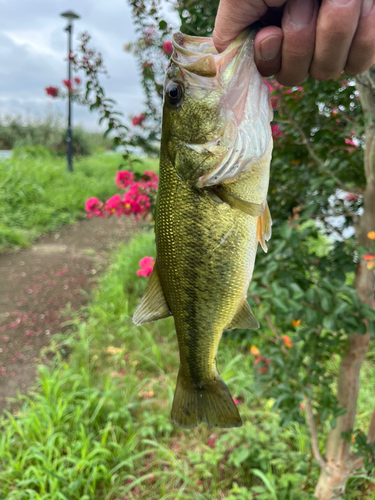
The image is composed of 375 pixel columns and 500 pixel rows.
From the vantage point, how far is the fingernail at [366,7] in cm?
81

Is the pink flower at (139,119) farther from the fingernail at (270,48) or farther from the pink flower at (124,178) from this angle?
the fingernail at (270,48)

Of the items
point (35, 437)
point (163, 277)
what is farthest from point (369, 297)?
point (35, 437)

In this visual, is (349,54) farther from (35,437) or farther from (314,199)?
(35,437)

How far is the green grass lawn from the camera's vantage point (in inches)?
272

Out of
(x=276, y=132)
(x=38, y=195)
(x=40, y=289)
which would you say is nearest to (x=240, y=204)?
(x=276, y=132)

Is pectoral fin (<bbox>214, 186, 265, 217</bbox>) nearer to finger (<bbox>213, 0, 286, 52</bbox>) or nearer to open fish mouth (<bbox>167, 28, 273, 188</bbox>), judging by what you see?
open fish mouth (<bbox>167, 28, 273, 188</bbox>)

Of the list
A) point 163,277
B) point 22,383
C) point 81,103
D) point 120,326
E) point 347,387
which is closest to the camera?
point 163,277

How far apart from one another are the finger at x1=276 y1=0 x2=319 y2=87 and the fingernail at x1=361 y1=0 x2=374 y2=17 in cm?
10

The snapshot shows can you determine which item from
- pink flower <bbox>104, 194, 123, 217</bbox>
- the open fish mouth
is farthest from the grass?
the open fish mouth

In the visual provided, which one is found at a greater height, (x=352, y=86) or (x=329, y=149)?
(x=352, y=86)

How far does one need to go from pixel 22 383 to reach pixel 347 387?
2.79m

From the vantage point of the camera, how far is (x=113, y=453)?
2.54 metres

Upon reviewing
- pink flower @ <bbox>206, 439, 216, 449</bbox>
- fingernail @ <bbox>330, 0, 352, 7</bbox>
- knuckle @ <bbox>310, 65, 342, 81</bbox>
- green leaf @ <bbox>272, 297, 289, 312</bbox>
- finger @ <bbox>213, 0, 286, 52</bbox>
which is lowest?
pink flower @ <bbox>206, 439, 216, 449</bbox>

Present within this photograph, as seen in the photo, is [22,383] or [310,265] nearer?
[310,265]
